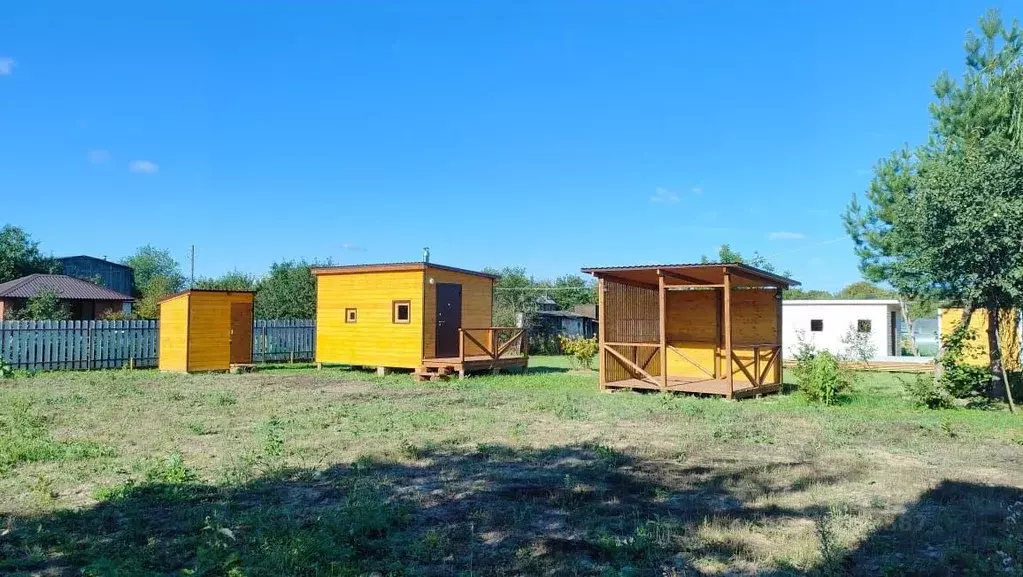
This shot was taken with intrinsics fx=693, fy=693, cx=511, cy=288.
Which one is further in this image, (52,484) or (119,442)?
(119,442)

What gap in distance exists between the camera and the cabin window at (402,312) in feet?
54.8

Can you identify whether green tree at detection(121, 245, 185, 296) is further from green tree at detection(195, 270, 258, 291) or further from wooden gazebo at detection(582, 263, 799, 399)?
wooden gazebo at detection(582, 263, 799, 399)

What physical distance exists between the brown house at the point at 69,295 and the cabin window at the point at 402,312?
1668cm

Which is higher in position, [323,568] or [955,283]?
Result: [955,283]

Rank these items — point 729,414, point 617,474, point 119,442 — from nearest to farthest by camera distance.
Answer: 1. point 617,474
2. point 119,442
3. point 729,414

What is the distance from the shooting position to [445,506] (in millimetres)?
5293

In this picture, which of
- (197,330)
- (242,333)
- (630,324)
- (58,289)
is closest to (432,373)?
(630,324)

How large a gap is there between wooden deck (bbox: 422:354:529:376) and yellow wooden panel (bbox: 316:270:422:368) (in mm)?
528

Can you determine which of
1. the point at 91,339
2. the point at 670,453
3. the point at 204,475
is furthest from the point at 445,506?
the point at 91,339

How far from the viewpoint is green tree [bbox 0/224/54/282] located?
36312 mm

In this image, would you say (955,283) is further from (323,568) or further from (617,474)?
(323,568)

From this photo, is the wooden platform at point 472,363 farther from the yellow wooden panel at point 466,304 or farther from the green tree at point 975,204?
the green tree at point 975,204

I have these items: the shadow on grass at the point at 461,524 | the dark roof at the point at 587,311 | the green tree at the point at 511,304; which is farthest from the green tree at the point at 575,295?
the shadow on grass at the point at 461,524

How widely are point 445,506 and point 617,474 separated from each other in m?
1.78
